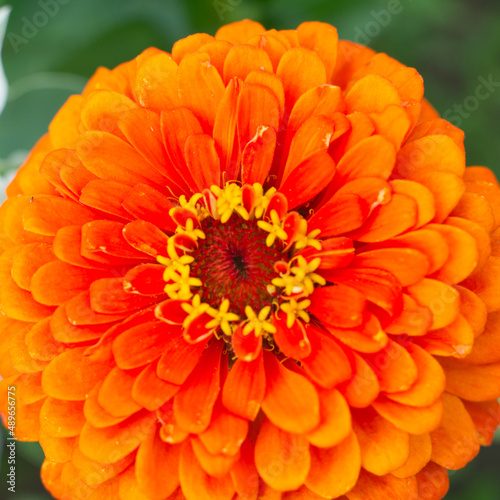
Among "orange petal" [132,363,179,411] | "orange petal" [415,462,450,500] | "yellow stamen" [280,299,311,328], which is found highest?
"yellow stamen" [280,299,311,328]

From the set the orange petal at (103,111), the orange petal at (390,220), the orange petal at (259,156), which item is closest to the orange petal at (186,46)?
the orange petal at (103,111)

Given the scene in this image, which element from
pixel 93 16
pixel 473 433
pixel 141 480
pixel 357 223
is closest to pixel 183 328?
pixel 141 480

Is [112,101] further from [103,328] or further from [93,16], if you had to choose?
[93,16]

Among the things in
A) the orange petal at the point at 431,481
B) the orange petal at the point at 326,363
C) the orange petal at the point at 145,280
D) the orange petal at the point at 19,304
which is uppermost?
the orange petal at the point at 326,363

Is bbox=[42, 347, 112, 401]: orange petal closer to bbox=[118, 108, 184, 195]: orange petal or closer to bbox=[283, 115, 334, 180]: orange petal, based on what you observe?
bbox=[118, 108, 184, 195]: orange petal

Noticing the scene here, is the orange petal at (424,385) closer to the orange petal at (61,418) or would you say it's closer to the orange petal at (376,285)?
the orange petal at (376,285)

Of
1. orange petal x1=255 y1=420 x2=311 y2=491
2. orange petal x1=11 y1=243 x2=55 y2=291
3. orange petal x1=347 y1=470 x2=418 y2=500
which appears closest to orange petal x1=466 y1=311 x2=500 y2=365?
orange petal x1=347 y1=470 x2=418 y2=500

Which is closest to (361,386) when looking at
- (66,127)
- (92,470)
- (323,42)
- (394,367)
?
(394,367)
